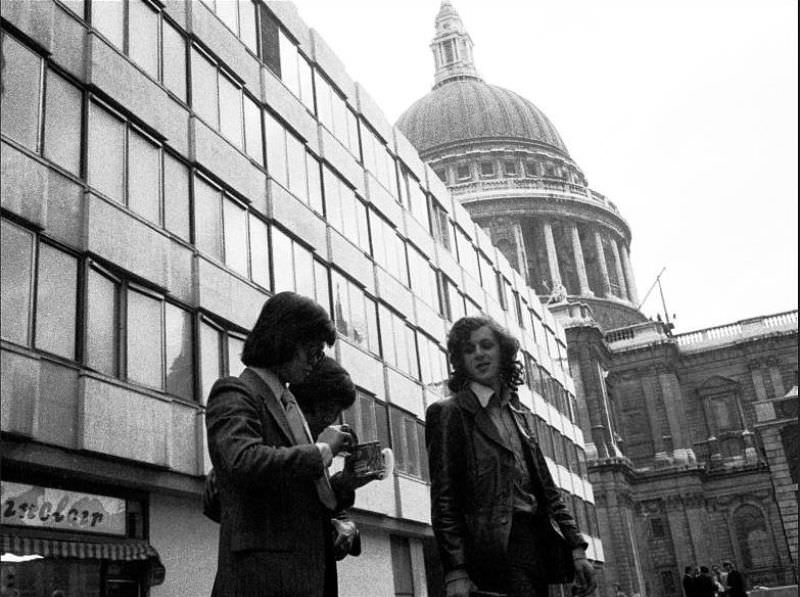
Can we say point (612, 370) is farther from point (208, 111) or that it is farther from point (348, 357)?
point (208, 111)

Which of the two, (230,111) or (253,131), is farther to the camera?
(253,131)

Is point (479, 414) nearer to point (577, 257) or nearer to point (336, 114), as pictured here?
point (336, 114)

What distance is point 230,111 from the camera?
21.4 metres

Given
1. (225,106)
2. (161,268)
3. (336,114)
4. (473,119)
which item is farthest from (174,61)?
(473,119)

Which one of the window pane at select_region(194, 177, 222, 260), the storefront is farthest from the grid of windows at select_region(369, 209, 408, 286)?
the storefront

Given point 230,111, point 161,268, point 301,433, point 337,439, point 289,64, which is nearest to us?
point 337,439

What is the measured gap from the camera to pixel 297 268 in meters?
22.8

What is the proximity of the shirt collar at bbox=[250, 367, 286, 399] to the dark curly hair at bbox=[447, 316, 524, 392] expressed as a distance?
7.00 feet

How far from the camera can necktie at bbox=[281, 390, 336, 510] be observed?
432 cm

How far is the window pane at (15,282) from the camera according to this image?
532 inches

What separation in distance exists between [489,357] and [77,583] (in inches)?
401

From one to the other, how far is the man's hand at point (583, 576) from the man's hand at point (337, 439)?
2311 millimetres

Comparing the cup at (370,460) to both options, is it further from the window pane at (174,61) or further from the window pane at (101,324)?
the window pane at (174,61)

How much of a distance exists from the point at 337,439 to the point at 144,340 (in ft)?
41.5
